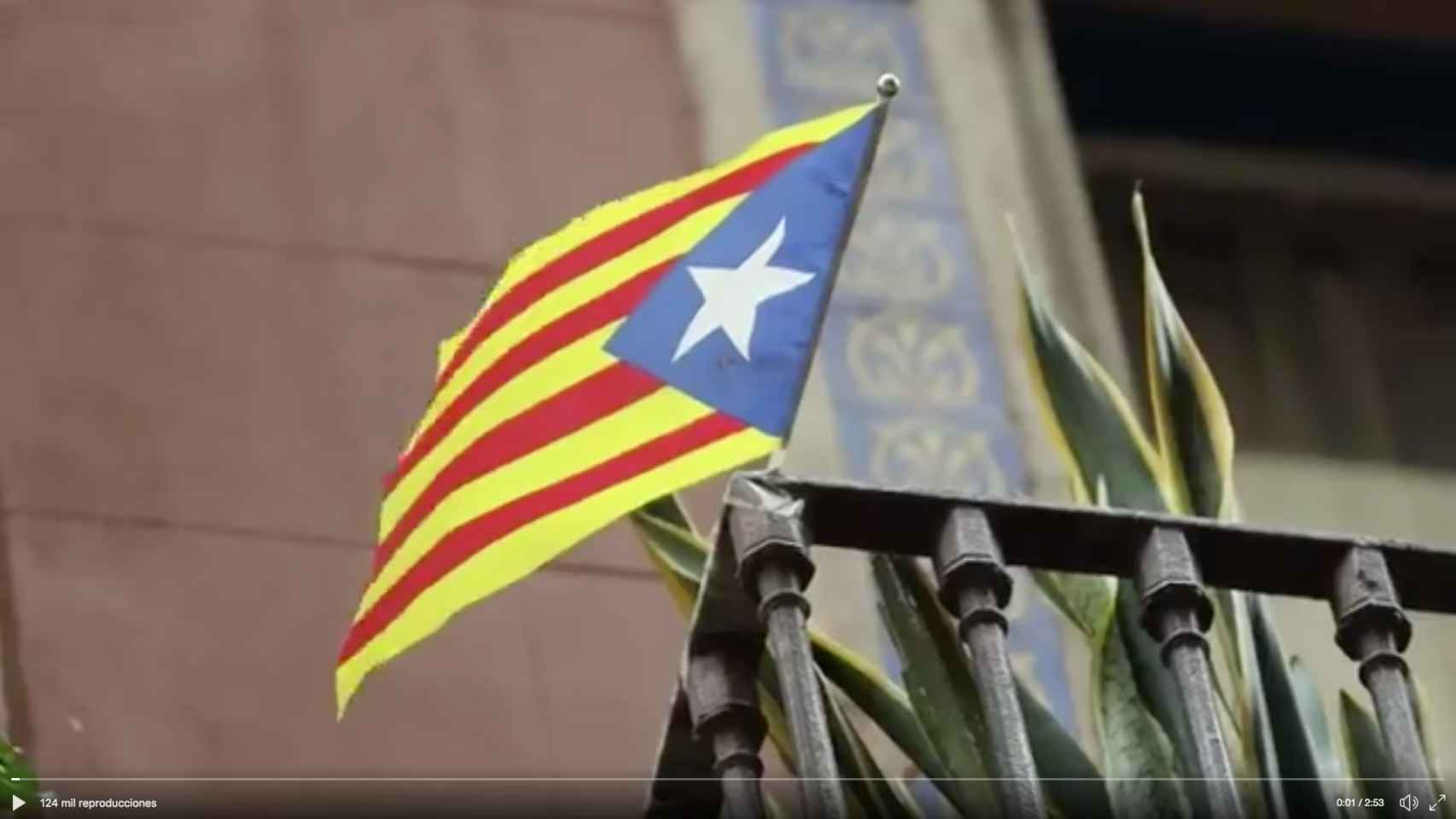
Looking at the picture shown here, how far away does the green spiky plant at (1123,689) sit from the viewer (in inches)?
229

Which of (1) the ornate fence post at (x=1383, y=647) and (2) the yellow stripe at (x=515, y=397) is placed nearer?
(1) the ornate fence post at (x=1383, y=647)

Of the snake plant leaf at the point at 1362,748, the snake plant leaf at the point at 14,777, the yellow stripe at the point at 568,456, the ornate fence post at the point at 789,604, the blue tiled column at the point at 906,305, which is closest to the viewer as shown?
the snake plant leaf at the point at 14,777

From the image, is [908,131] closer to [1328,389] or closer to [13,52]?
[1328,389]

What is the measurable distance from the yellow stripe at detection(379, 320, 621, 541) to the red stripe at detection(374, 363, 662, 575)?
1 centimetres

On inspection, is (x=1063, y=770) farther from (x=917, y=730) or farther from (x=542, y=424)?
(x=542, y=424)

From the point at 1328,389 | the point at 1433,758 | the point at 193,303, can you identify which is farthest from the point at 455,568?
the point at 1328,389

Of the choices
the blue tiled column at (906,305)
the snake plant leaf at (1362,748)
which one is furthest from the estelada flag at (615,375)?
the blue tiled column at (906,305)

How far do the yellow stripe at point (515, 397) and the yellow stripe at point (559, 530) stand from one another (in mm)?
214

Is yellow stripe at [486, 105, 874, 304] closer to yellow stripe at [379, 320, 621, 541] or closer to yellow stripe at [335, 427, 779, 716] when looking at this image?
yellow stripe at [379, 320, 621, 541]

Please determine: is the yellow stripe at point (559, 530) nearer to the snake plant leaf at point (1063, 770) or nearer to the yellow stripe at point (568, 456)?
the yellow stripe at point (568, 456)

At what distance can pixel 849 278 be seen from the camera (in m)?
7.72

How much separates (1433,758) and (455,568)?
1108mm

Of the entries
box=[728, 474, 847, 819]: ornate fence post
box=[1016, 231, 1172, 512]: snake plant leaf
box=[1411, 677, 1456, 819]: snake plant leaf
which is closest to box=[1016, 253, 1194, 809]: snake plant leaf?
box=[1016, 231, 1172, 512]: snake plant leaf

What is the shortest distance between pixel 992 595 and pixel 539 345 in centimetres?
84
